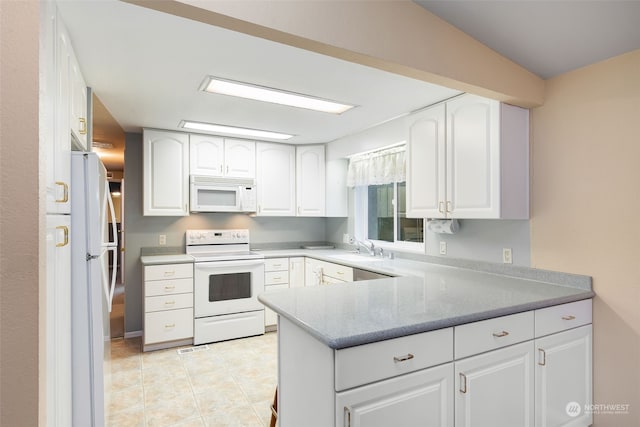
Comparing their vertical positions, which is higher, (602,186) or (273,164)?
(273,164)

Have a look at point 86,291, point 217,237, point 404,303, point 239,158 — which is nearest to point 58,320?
→ point 86,291

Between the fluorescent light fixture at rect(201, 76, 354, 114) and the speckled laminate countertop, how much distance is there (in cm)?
137

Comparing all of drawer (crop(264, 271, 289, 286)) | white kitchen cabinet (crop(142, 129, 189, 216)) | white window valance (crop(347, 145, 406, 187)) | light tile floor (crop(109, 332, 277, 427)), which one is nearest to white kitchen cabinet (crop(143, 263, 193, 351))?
light tile floor (crop(109, 332, 277, 427))

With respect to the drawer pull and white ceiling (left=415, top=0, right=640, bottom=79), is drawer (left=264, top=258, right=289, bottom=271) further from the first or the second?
white ceiling (left=415, top=0, right=640, bottom=79)

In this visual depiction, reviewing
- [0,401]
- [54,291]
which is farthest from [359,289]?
[0,401]

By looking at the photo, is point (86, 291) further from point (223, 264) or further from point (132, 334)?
point (132, 334)

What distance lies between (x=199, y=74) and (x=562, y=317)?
2484 mm

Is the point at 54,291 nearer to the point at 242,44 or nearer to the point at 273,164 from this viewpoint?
the point at 242,44

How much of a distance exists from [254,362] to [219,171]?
6.66 ft

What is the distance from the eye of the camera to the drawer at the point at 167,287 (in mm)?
3357

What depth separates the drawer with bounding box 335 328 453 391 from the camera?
125cm

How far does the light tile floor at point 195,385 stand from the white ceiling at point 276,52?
2.18 meters

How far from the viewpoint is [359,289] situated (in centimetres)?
201

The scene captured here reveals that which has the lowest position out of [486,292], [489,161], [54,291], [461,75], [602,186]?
[486,292]
